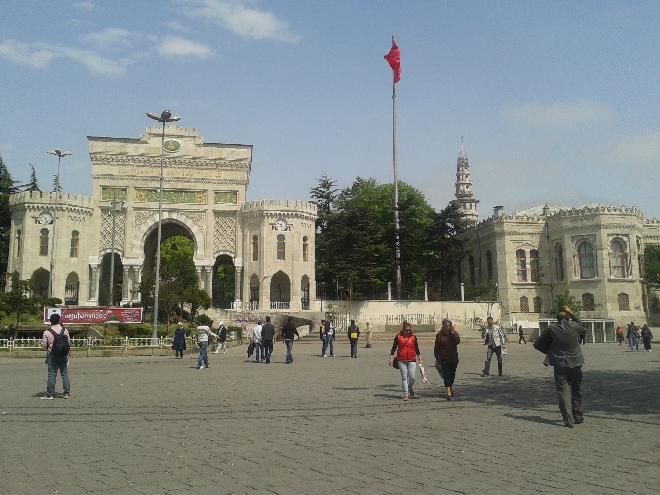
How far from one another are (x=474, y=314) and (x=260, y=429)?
1449 inches

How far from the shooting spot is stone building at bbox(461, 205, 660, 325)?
1745 inches

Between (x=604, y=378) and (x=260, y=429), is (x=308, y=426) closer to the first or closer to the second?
(x=260, y=429)

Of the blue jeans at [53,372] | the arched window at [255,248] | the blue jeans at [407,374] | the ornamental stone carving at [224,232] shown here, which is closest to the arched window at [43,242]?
the ornamental stone carving at [224,232]

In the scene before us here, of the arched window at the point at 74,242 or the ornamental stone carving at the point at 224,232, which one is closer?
the arched window at the point at 74,242

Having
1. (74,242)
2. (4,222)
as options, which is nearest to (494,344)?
(74,242)

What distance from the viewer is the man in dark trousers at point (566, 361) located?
7859 mm

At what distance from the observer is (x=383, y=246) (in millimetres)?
42875

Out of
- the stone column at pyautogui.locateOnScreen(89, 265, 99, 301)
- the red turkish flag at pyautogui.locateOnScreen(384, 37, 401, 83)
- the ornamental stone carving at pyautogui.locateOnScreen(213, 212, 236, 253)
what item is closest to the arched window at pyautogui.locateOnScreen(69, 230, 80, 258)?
the stone column at pyautogui.locateOnScreen(89, 265, 99, 301)

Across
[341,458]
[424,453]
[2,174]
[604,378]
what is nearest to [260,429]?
[341,458]

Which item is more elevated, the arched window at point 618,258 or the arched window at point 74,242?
the arched window at point 74,242

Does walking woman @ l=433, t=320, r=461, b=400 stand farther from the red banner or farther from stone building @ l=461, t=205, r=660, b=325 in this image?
stone building @ l=461, t=205, r=660, b=325

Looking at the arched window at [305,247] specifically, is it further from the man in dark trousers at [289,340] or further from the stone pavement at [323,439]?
the stone pavement at [323,439]

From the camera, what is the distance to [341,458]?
5945 mm

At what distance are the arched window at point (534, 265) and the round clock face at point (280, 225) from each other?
21.0 m
